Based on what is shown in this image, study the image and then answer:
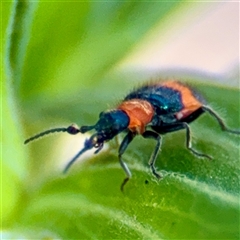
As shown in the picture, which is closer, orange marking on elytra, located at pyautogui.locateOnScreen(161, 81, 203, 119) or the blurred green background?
the blurred green background

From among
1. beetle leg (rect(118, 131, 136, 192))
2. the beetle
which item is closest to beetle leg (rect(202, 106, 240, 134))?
the beetle

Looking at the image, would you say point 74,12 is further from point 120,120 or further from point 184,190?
point 184,190

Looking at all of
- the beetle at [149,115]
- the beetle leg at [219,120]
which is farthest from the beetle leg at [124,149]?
the beetle leg at [219,120]

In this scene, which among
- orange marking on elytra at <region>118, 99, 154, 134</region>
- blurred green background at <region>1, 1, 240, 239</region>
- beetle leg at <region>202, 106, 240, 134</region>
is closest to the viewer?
blurred green background at <region>1, 1, 240, 239</region>

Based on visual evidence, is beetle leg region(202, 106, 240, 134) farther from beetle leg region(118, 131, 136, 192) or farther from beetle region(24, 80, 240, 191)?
beetle leg region(118, 131, 136, 192)

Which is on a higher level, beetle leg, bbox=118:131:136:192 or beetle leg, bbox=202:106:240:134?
beetle leg, bbox=202:106:240:134

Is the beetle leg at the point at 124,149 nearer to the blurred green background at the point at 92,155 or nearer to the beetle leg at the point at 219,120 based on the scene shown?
the blurred green background at the point at 92,155

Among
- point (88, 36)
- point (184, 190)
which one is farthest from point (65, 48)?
→ point (184, 190)
